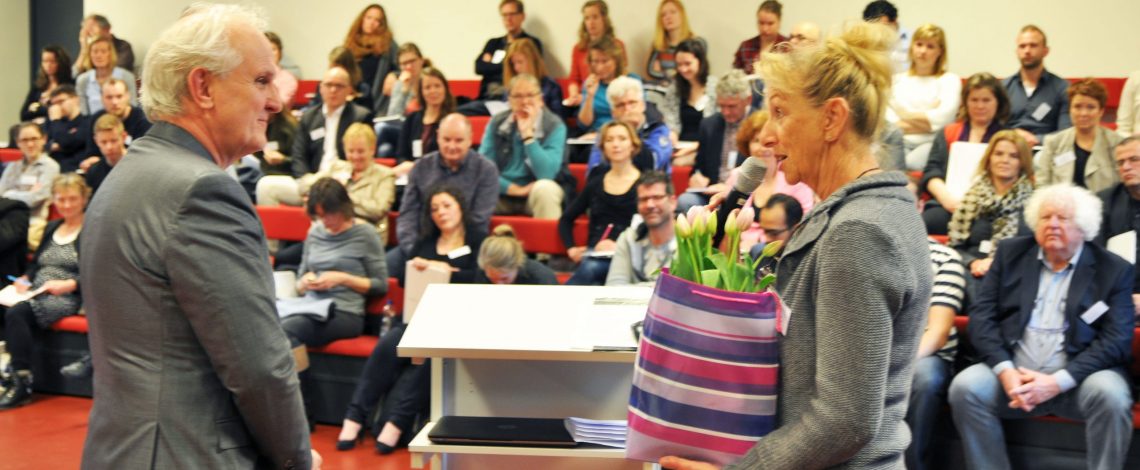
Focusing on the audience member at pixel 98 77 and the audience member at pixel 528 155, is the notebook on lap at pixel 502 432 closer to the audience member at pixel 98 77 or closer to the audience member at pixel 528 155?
the audience member at pixel 528 155

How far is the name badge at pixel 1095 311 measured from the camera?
4020 millimetres

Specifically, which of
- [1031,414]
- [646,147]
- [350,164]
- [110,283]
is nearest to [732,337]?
[110,283]

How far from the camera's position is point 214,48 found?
1.57 meters

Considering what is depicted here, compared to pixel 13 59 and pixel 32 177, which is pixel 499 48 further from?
pixel 13 59

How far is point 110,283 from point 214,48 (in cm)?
35

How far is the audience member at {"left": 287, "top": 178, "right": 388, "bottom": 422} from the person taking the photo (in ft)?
17.0

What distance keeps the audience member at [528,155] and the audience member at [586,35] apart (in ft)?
4.22

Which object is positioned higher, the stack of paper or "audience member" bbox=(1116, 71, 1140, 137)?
"audience member" bbox=(1116, 71, 1140, 137)

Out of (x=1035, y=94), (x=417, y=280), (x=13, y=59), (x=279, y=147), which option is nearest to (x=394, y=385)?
(x=417, y=280)

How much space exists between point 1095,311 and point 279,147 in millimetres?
5041

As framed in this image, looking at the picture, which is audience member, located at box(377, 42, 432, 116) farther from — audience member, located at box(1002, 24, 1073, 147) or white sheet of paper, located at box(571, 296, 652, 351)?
white sheet of paper, located at box(571, 296, 652, 351)

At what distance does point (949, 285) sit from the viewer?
434cm

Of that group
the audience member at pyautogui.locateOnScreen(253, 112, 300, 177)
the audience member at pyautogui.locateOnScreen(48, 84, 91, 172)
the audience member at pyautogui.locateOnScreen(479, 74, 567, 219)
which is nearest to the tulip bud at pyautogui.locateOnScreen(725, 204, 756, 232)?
the audience member at pyautogui.locateOnScreen(479, 74, 567, 219)

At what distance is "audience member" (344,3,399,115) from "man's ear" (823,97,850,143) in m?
7.11
